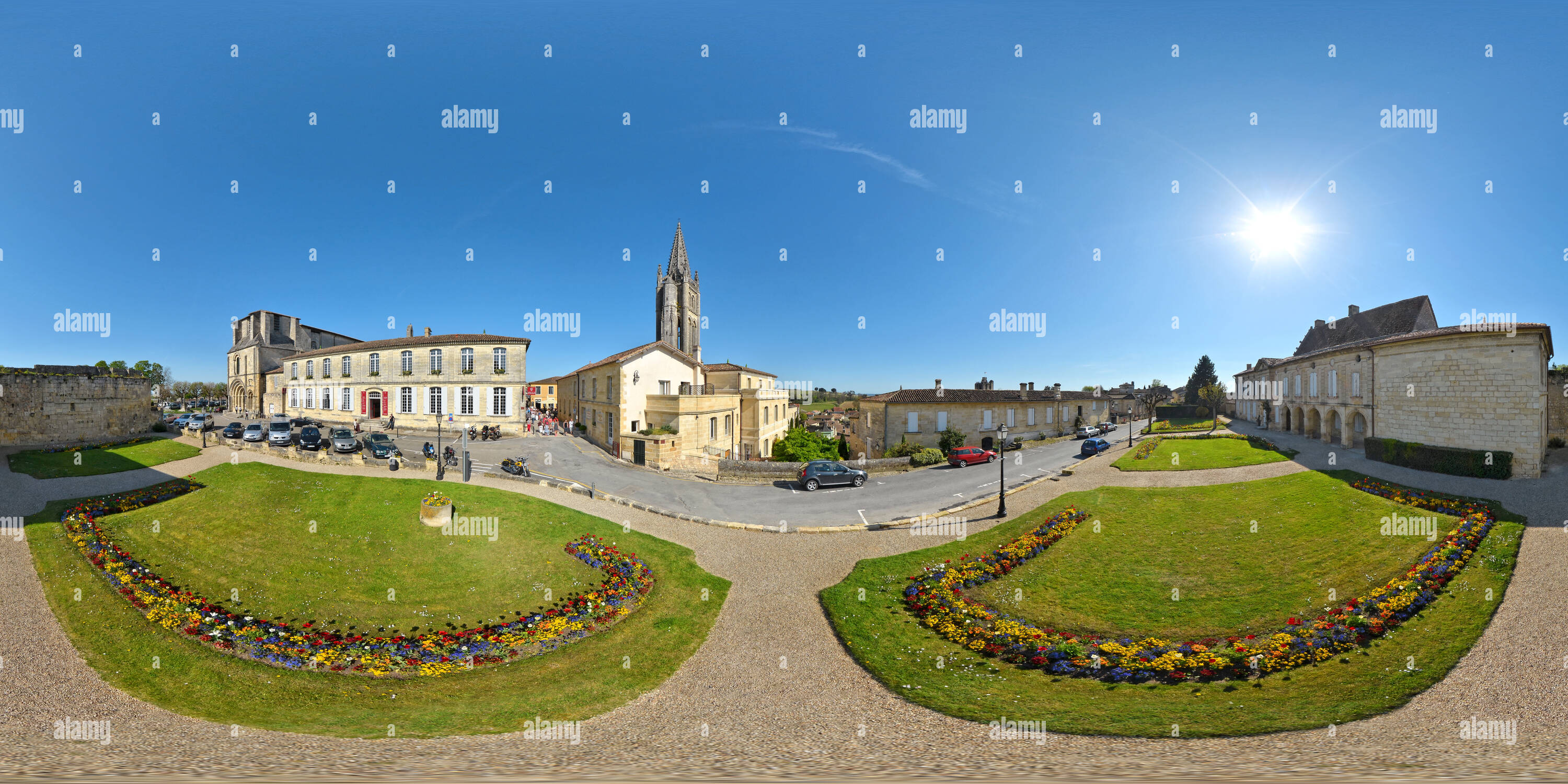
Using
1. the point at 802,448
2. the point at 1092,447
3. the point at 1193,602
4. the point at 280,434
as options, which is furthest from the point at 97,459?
the point at 1092,447

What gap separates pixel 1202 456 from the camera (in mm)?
23828

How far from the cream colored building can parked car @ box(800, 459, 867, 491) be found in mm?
21136

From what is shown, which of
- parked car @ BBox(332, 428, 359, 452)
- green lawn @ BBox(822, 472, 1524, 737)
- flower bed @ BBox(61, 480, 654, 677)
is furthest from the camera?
parked car @ BBox(332, 428, 359, 452)

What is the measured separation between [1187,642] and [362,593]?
16.9m

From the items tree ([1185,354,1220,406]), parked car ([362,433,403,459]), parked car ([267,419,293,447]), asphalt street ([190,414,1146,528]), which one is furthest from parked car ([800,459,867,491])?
tree ([1185,354,1220,406])

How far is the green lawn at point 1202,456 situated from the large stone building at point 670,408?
22602 millimetres

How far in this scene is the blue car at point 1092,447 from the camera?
30.7 m

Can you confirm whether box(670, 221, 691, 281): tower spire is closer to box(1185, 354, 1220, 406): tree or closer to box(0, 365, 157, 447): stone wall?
box(0, 365, 157, 447): stone wall

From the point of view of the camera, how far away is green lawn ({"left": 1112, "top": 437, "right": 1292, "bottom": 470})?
72.1 ft

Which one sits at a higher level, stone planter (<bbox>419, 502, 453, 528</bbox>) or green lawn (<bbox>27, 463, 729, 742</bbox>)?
stone planter (<bbox>419, 502, 453, 528</bbox>)

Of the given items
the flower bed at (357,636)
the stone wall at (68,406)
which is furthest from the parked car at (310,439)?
the flower bed at (357,636)

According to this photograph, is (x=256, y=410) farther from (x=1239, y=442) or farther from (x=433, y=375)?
(x=1239, y=442)
